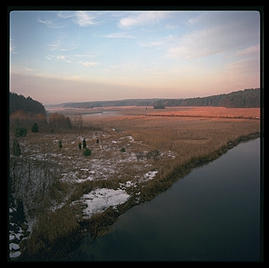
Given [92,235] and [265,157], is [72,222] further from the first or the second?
[265,157]

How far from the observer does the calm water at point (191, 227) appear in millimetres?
1541

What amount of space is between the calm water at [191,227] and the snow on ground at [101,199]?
236 mm

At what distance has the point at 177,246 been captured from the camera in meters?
1.64

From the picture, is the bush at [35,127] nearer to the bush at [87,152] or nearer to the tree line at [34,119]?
the tree line at [34,119]

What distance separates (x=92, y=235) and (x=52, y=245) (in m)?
0.37

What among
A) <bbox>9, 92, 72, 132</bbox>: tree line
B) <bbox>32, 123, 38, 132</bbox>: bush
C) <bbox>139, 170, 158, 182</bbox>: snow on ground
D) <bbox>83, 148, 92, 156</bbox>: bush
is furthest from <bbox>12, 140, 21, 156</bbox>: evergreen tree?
<bbox>139, 170, 158, 182</bbox>: snow on ground

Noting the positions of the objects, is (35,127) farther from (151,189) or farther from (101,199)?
(151,189)

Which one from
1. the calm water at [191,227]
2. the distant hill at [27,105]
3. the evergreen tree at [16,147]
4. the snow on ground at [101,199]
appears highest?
the distant hill at [27,105]

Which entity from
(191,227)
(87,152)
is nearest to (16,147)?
(87,152)

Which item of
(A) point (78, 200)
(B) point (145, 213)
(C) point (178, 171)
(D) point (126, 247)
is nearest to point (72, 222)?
(A) point (78, 200)

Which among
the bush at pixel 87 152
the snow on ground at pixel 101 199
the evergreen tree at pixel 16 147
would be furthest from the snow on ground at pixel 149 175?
the evergreen tree at pixel 16 147

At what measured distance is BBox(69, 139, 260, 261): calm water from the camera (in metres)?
1.54

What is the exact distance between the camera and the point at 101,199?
2.31m

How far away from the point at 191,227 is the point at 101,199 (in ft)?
3.73
